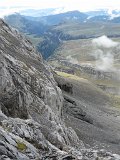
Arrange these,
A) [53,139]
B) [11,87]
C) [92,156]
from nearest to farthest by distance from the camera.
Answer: [92,156]
[53,139]
[11,87]

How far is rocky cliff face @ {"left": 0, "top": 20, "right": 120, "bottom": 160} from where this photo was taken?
34.2 metres

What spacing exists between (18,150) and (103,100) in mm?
150173

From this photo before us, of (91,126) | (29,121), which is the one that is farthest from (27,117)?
(91,126)

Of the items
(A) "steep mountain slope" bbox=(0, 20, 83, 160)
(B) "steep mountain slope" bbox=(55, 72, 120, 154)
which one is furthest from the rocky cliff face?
(B) "steep mountain slope" bbox=(55, 72, 120, 154)

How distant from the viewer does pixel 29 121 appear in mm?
42844

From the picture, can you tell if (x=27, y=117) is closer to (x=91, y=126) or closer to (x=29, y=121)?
(x=29, y=121)

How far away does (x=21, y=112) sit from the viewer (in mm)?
54125

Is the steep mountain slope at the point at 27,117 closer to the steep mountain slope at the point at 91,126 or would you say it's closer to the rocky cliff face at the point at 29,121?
the rocky cliff face at the point at 29,121

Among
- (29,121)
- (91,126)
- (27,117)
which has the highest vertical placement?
(91,126)

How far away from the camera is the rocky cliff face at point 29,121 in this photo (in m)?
34.2

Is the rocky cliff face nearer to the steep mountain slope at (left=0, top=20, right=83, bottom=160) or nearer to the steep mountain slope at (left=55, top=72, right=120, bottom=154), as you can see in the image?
the steep mountain slope at (left=0, top=20, right=83, bottom=160)

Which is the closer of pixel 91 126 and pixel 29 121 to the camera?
pixel 29 121

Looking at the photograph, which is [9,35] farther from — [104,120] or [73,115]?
[104,120]

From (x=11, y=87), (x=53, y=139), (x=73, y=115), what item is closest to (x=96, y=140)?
(x=73, y=115)
